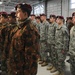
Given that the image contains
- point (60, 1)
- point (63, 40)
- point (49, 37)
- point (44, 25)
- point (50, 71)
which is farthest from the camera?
point (60, 1)

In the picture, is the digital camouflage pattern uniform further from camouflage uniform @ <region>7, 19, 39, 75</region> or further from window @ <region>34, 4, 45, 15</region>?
window @ <region>34, 4, 45, 15</region>

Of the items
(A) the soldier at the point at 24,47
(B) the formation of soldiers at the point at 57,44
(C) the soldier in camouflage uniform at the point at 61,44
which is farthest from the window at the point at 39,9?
(A) the soldier at the point at 24,47

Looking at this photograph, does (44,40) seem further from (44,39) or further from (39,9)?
(39,9)

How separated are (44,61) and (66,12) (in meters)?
3.79

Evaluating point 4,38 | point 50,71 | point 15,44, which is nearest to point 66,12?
point 50,71

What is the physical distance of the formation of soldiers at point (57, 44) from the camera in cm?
344

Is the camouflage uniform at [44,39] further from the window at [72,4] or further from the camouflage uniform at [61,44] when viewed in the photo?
the window at [72,4]

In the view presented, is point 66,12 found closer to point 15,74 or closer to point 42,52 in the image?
point 42,52

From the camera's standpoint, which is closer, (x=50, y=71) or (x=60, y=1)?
(x=50, y=71)

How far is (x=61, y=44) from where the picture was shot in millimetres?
3891

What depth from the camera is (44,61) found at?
5156 millimetres

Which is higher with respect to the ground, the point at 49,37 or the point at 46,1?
the point at 46,1

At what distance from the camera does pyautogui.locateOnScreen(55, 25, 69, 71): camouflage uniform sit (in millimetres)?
3763

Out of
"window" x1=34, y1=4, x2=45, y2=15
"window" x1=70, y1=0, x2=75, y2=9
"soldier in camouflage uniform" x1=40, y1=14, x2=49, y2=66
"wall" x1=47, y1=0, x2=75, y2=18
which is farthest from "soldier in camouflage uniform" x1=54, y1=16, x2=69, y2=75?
"window" x1=34, y1=4, x2=45, y2=15
